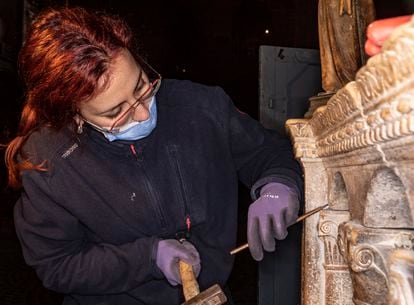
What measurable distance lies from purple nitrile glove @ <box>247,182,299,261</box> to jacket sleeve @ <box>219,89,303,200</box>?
0.06m

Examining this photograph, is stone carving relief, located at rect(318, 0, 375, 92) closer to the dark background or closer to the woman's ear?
the woman's ear

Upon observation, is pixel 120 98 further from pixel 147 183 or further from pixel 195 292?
pixel 195 292

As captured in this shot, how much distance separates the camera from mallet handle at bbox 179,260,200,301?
4.23ft

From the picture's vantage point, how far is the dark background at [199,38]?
5727 millimetres

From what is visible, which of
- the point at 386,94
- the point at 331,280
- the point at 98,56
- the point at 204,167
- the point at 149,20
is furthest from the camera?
the point at 149,20

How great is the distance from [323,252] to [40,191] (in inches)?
35.8

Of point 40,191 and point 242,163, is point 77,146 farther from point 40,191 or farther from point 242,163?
point 242,163

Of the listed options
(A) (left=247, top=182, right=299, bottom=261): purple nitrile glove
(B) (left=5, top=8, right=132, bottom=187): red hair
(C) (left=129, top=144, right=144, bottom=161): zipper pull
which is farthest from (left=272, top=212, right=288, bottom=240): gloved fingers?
(B) (left=5, top=8, right=132, bottom=187): red hair

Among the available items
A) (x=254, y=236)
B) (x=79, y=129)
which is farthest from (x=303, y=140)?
(x=79, y=129)

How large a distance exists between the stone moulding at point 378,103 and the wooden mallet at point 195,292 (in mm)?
520

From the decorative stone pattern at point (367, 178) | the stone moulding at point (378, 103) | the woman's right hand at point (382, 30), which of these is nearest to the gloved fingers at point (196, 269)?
the decorative stone pattern at point (367, 178)

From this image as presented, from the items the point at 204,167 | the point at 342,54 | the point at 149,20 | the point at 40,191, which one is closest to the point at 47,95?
the point at 40,191

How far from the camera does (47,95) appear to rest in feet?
3.94

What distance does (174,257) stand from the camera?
1303mm
